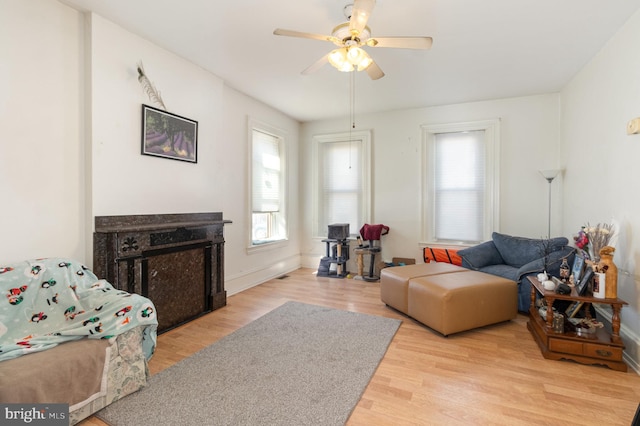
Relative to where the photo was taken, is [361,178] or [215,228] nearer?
[215,228]

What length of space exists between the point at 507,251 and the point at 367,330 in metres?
2.32

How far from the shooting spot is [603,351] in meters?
2.24

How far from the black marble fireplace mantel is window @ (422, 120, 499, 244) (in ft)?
10.8

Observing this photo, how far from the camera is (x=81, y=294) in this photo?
2111mm

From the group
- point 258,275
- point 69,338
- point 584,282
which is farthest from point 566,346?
point 258,275

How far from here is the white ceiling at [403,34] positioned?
7.68ft

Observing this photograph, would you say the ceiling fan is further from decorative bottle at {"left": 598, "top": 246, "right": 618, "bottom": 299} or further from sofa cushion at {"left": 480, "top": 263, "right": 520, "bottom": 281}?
sofa cushion at {"left": 480, "top": 263, "right": 520, "bottom": 281}

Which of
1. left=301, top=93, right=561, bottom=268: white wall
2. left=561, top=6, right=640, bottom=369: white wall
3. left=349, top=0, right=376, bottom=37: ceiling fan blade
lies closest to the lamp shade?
left=561, top=6, right=640, bottom=369: white wall

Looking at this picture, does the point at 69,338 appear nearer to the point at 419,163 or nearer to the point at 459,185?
the point at 419,163

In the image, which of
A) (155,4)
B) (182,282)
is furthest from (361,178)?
Answer: (155,4)

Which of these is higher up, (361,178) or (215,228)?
(361,178)

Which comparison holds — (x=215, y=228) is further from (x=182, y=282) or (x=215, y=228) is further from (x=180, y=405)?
(x=180, y=405)

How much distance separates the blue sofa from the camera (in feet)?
10.6

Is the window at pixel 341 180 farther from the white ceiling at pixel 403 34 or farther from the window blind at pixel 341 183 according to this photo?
the white ceiling at pixel 403 34
